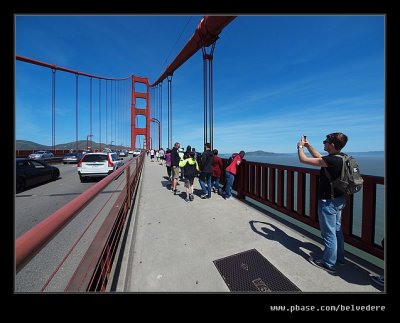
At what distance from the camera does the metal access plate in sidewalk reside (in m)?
2.16

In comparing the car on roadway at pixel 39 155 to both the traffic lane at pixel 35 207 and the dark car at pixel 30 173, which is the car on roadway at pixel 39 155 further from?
the traffic lane at pixel 35 207

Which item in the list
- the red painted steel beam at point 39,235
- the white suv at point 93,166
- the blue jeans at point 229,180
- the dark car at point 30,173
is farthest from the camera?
the white suv at point 93,166

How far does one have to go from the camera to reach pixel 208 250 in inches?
114

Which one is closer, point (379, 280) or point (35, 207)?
point (379, 280)

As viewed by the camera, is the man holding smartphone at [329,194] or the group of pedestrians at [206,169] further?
the group of pedestrians at [206,169]

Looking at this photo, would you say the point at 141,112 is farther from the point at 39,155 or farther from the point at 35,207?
the point at 35,207

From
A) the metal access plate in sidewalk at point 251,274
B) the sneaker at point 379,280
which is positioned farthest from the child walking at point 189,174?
the sneaker at point 379,280

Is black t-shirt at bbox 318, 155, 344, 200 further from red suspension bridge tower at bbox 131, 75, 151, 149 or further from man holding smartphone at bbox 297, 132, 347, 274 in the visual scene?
red suspension bridge tower at bbox 131, 75, 151, 149

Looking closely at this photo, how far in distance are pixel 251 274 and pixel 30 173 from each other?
34.2 ft

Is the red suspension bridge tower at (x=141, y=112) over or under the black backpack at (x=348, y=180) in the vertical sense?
over

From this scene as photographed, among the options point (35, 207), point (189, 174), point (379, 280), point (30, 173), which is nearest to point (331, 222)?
point (379, 280)

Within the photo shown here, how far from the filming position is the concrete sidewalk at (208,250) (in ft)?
7.07

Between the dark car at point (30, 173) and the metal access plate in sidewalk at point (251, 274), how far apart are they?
30.6ft
